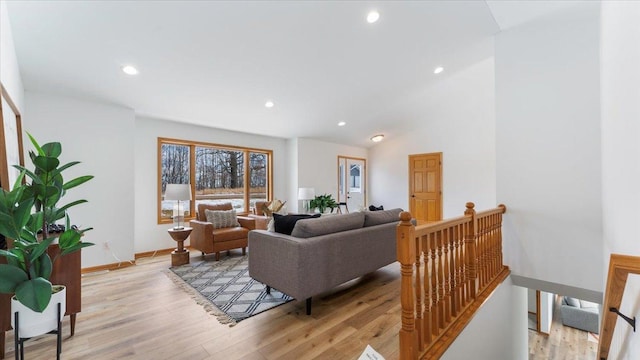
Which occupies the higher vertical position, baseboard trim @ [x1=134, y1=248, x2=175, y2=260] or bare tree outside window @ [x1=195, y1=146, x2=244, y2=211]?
bare tree outside window @ [x1=195, y1=146, x2=244, y2=211]

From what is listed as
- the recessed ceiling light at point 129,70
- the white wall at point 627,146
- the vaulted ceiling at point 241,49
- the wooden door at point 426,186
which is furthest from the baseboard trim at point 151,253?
the wooden door at point 426,186

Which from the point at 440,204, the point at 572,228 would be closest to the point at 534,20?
the point at 572,228

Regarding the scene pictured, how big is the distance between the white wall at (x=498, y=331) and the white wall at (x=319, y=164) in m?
4.42

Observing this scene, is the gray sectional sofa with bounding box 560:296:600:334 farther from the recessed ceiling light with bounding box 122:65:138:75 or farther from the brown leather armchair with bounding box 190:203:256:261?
the recessed ceiling light with bounding box 122:65:138:75

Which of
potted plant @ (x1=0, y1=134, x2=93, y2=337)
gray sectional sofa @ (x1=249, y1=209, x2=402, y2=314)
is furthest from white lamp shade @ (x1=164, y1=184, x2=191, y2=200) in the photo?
potted plant @ (x1=0, y1=134, x2=93, y2=337)

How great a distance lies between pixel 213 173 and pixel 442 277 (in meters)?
4.73

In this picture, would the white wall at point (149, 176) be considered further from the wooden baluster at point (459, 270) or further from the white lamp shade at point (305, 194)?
the wooden baluster at point (459, 270)

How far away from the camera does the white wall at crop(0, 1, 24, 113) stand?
81.7 inches

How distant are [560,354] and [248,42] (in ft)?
24.8

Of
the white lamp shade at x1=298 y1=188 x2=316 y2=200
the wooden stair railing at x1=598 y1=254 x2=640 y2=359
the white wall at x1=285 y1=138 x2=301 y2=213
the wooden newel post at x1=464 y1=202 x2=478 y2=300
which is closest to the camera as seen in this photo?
the wooden stair railing at x1=598 y1=254 x2=640 y2=359

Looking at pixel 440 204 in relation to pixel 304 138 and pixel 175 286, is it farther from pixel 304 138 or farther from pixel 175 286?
pixel 175 286

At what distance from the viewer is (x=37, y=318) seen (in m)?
1.58

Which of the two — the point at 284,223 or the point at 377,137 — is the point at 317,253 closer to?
the point at 284,223

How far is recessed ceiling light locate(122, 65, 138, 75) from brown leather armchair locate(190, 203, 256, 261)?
7.22ft
